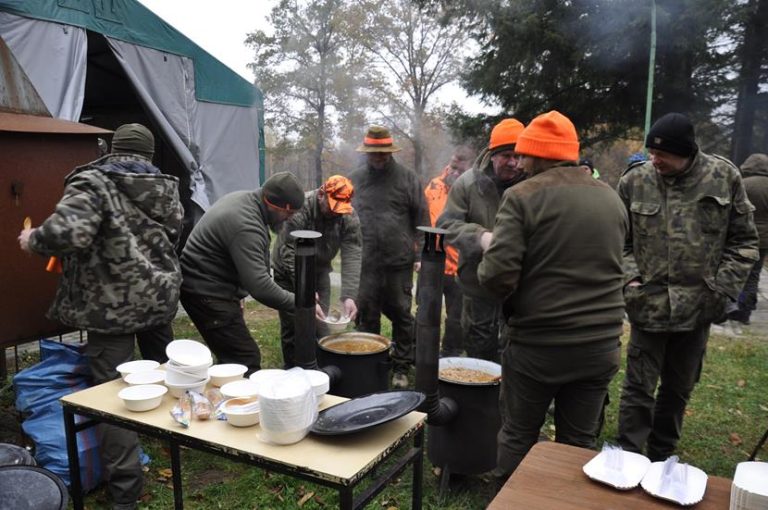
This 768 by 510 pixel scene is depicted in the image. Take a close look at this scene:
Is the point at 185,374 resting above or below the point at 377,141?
below

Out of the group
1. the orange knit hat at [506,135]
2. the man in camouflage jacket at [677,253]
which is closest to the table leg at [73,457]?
the orange knit hat at [506,135]

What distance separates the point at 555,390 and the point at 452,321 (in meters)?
2.71

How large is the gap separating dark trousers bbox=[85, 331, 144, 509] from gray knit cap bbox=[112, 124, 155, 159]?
1.04 metres

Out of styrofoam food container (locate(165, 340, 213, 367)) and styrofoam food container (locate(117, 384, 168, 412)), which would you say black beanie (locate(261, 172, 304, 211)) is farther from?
styrofoam food container (locate(117, 384, 168, 412))

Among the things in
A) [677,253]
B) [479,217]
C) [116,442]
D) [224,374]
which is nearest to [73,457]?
[116,442]

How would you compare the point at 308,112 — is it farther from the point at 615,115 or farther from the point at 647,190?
the point at 647,190

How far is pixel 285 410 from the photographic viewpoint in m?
1.88

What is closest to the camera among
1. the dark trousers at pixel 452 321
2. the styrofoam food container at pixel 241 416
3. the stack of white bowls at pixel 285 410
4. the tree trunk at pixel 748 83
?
the stack of white bowls at pixel 285 410

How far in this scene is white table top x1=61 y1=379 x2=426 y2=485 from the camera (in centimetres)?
179

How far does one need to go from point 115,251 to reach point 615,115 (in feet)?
46.6

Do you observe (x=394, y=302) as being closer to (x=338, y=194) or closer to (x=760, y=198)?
(x=338, y=194)

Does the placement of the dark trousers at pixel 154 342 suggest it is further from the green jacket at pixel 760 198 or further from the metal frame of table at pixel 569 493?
the green jacket at pixel 760 198

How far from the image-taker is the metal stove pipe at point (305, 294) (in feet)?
9.10

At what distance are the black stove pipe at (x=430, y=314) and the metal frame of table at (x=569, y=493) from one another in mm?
978
